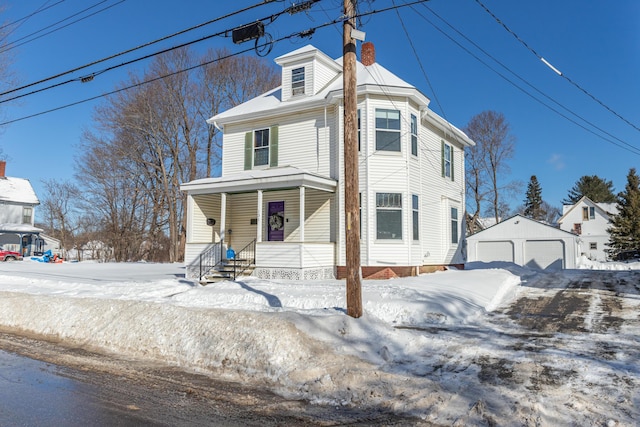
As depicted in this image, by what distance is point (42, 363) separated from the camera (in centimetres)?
691

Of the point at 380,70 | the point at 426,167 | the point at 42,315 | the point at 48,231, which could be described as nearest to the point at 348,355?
the point at 42,315

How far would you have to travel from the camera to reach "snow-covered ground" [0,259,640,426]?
4727 mm

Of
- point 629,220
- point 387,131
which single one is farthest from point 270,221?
point 629,220

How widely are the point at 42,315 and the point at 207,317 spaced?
184 inches

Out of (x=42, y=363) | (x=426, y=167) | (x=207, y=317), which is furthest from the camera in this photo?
(x=426, y=167)

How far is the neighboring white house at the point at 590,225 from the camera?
47.0m

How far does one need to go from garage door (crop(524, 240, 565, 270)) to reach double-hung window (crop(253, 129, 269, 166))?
2250 centimetres

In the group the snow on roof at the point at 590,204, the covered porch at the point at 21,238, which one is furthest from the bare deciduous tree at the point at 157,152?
the snow on roof at the point at 590,204

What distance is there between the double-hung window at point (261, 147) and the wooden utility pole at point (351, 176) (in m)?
10.3

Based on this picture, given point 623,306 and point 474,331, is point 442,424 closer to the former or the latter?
point 474,331

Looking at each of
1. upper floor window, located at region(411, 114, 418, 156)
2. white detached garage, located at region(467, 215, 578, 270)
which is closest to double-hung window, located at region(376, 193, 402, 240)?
upper floor window, located at region(411, 114, 418, 156)

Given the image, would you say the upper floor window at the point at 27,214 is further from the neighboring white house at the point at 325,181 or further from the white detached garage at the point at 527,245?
the white detached garage at the point at 527,245

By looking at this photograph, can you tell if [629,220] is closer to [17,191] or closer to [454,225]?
[454,225]

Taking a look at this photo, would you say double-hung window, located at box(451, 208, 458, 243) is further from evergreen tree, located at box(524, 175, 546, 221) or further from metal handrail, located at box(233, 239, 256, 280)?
evergreen tree, located at box(524, 175, 546, 221)
